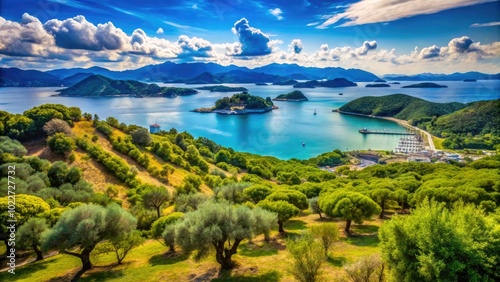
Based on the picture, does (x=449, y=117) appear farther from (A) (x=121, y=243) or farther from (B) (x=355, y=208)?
(A) (x=121, y=243)

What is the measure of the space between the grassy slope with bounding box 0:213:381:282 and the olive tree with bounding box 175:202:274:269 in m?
1.22

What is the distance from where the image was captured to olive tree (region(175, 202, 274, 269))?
15094mm

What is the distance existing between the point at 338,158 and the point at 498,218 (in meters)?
74.8

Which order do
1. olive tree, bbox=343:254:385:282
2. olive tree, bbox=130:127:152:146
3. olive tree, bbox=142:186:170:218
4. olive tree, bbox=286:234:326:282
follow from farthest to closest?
olive tree, bbox=130:127:152:146 → olive tree, bbox=142:186:170:218 → olive tree, bbox=286:234:326:282 → olive tree, bbox=343:254:385:282

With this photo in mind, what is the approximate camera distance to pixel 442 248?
10633mm

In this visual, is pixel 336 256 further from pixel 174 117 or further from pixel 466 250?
pixel 174 117

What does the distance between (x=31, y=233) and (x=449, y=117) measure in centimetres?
16536

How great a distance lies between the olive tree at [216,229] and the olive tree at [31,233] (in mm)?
9466

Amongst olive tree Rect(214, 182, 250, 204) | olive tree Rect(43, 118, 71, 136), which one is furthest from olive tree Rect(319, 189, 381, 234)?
olive tree Rect(43, 118, 71, 136)

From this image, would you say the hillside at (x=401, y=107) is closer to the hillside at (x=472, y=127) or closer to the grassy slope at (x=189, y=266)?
the hillside at (x=472, y=127)

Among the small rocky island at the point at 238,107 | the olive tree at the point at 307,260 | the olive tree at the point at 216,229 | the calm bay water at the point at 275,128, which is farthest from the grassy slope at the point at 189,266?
the small rocky island at the point at 238,107

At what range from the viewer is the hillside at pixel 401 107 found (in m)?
161

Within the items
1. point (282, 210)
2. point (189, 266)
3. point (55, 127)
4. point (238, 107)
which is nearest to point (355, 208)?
point (282, 210)

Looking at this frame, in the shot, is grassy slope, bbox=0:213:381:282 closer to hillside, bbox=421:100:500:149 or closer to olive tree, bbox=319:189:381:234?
olive tree, bbox=319:189:381:234
